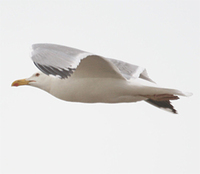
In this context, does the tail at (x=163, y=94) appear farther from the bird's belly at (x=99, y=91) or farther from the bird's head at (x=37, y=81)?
the bird's head at (x=37, y=81)

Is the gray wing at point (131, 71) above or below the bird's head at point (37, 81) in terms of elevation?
above

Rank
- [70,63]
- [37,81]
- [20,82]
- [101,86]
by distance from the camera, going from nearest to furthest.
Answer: [70,63], [101,86], [37,81], [20,82]

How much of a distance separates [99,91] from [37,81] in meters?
1.24

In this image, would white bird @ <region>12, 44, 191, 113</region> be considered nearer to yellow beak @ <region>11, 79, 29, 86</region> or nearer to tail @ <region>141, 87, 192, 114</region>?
tail @ <region>141, 87, 192, 114</region>

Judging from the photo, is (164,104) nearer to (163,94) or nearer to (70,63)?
(163,94)

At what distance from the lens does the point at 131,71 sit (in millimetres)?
9203

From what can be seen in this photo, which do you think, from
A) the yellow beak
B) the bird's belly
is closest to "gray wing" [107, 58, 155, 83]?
the bird's belly

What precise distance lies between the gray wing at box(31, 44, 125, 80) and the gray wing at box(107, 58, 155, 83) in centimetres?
63

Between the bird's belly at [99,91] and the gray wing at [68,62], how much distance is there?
0.28ft

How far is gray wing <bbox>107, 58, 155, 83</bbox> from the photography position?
29.6ft

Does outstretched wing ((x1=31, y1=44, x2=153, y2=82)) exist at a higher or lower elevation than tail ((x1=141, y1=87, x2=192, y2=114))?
higher

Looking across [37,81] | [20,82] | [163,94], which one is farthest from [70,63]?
[20,82]

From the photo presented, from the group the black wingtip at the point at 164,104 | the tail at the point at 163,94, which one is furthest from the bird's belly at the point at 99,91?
the black wingtip at the point at 164,104

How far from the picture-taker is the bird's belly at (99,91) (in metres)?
8.40
